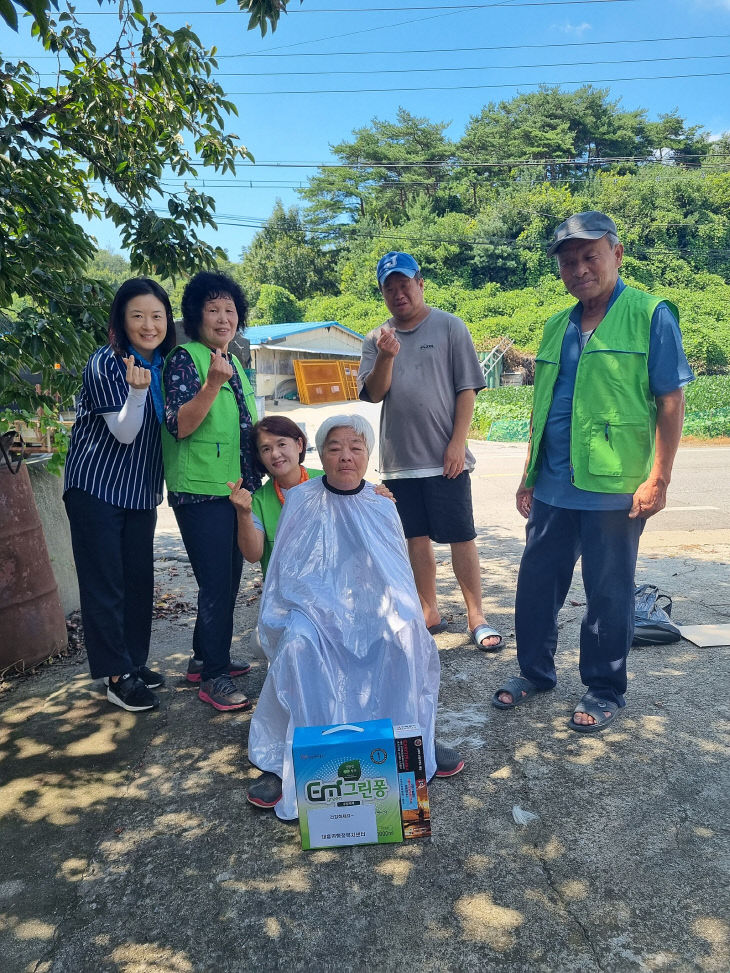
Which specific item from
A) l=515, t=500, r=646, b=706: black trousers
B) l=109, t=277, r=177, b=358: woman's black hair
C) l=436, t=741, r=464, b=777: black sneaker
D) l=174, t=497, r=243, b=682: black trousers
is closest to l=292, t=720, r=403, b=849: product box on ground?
l=436, t=741, r=464, b=777: black sneaker

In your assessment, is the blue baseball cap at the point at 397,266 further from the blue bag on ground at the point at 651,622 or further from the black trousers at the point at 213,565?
the blue bag on ground at the point at 651,622

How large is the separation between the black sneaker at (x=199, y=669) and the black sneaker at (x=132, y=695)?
0.28 metres

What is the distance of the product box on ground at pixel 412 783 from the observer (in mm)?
2211

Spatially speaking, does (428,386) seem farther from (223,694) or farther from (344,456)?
(223,694)

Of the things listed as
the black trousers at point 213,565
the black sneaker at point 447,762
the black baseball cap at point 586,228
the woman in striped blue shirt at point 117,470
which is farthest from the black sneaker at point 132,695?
the black baseball cap at point 586,228

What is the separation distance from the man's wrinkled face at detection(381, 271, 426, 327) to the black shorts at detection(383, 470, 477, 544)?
2.94ft

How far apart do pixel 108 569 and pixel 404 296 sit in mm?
2042

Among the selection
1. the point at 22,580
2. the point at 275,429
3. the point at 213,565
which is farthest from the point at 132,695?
the point at 275,429

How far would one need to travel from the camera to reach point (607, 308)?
2.95 meters

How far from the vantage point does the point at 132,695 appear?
3.33 meters

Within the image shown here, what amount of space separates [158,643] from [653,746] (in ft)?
9.61

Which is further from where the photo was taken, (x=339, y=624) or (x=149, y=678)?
(x=149, y=678)

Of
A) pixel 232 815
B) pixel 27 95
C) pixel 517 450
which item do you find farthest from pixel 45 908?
pixel 517 450

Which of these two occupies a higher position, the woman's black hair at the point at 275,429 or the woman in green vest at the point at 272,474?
the woman's black hair at the point at 275,429
